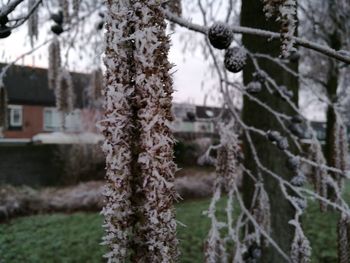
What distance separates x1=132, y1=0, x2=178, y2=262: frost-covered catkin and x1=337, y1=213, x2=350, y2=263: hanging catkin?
1.63 m

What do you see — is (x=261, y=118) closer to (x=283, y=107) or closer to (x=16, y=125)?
(x=283, y=107)

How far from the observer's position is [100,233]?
930 centimetres

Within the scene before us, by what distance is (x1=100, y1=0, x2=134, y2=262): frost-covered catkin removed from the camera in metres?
0.91

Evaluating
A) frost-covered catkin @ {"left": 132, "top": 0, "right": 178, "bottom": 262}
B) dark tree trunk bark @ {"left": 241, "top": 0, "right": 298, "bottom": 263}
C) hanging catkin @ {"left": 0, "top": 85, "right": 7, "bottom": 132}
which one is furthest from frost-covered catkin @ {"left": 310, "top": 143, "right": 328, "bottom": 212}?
frost-covered catkin @ {"left": 132, "top": 0, "right": 178, "bottom": 262}

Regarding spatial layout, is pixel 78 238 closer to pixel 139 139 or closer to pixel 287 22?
pixel 139 139

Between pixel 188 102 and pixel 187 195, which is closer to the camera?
pixel 187 195

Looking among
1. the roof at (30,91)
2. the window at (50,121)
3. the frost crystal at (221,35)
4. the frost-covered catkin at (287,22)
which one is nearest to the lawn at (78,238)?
the frost crystal at (221,35)

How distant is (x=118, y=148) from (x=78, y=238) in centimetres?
859

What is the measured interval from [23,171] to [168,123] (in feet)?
55.3

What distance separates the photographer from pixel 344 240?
2.33 meters

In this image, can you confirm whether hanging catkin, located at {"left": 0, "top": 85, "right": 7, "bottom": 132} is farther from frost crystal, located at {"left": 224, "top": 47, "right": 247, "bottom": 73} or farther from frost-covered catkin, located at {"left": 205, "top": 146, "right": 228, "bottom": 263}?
frost crystal, located at {"left": 224, "top": 47, "right": 247, "bottom": 73}

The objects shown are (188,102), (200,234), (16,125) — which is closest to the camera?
(200,234)

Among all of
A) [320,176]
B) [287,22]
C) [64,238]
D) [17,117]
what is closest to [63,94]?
[320,176]

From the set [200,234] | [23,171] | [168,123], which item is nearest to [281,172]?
[168,123]
